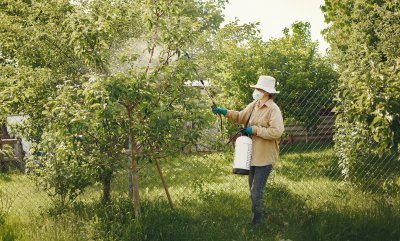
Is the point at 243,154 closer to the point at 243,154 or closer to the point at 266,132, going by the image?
the point at 243,154

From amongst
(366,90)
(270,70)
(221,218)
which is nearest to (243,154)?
(221,218)

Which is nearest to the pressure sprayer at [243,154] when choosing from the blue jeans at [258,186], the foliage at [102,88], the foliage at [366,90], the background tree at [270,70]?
the blue jeans at [258,186]

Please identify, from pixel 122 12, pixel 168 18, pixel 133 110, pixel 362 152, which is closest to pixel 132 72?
pixel 133 110

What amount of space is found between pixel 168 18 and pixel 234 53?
5.46 m

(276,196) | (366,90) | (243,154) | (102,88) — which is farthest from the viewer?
(276,196)

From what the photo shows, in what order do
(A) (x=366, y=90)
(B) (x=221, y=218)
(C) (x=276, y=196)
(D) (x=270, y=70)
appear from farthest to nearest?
1. (D) (x=270, y=70)
2. (C) (x=276, y=196)
3. (B) (x=221, y=218)
4. (A) (x=366, y=90)

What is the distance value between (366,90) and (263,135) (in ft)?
4.07

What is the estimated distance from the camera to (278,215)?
16.0 feet

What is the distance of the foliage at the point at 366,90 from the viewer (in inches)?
159

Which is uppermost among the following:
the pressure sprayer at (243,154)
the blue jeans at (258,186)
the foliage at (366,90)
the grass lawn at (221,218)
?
the foliage at (366,90)

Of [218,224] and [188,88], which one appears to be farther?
[218,224]

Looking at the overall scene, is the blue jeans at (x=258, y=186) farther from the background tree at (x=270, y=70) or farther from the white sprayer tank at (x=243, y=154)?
the background tree at (x=270, y=70)

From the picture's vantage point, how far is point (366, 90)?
4113 mm

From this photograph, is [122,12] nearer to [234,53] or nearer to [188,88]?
[188,88]
